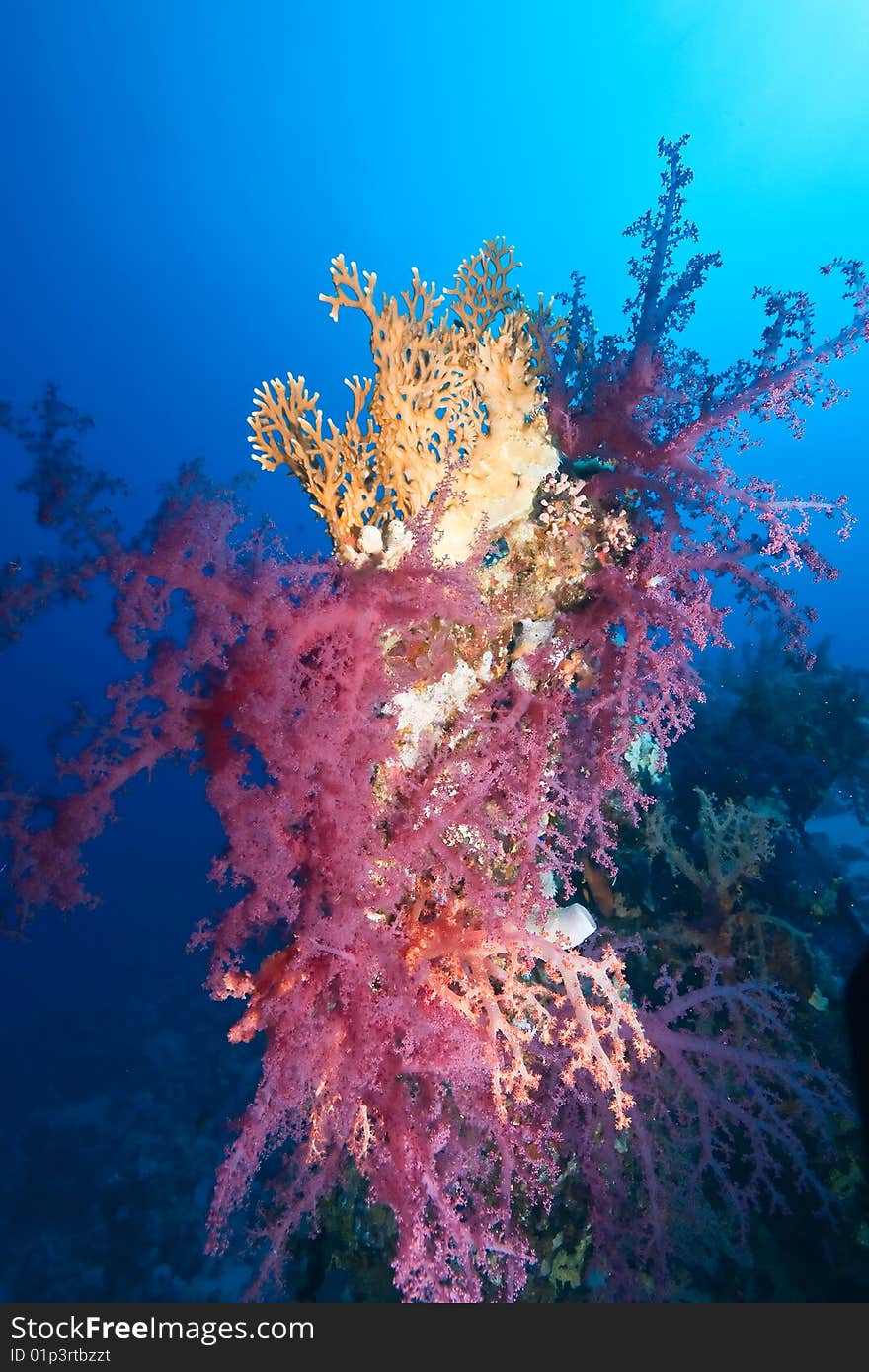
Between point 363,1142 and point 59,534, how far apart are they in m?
3.19

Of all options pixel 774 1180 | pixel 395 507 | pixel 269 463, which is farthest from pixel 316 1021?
pixel 774 1180

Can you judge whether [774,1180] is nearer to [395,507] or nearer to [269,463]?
[395,507]

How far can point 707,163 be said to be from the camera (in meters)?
91.2

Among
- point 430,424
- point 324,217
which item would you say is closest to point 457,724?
point 430,424

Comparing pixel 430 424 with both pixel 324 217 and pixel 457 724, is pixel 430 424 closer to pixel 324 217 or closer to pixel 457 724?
pixel 457 724

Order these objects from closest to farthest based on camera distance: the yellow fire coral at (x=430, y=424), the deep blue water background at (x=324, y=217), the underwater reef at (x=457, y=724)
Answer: the underwater reef at (x=457, y=724), the yellow fire coral at (x=430, y=424), the deep blue water background at (x=324, y=217)

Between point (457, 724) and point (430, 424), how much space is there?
5.76 ft

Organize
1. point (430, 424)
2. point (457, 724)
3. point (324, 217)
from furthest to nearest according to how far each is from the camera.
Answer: point (324, 217), point (430, 424), point (457, 724)

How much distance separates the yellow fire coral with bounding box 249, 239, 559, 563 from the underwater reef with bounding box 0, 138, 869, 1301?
22 millimetres

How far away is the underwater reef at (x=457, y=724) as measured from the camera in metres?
2.74

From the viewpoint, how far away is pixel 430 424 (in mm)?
3645

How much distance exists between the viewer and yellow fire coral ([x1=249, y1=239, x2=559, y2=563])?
3547 mm

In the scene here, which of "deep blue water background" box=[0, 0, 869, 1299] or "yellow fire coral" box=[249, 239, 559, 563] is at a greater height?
"deep blue water background" box=[0, 0, 869, 1299]

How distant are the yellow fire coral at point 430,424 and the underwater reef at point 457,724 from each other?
22 millimetres
